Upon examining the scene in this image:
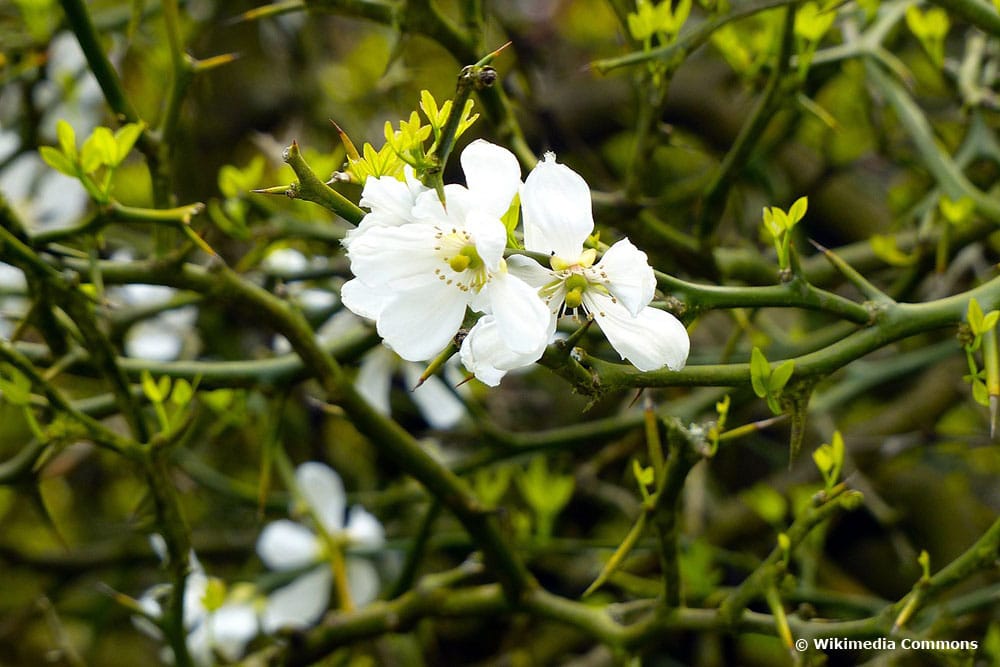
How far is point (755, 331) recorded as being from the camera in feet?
5.20

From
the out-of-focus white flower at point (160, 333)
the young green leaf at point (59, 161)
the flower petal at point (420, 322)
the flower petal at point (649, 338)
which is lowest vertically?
the out-of-focus white flower at point (160, 333)

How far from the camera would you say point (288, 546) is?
5.54 feet

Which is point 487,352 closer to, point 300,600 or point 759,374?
point 759,374

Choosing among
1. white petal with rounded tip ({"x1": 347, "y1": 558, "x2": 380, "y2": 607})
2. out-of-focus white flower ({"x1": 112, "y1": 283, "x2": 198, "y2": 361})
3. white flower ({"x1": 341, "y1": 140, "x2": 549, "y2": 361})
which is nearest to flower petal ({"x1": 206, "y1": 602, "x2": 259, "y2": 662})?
white petal with rounded tip ({"x1": 347, "y1": 558, "x2": 380, "y2": 607})

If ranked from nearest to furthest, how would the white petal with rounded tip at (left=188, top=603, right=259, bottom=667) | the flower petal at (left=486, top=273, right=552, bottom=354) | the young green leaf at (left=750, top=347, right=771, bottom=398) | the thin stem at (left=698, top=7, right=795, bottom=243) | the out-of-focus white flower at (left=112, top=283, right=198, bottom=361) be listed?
the flower petal at (left=486, top=273, right=552, bottom=354) → the young green leaf at (left=750, top=347, right=771, bottom=398) → the thin stem at (left=698, top=7, right=795, bottom=243) → the white petal with rounded tip at (left=188, top=603, right=259, bottom=667) → the out-of-focus white flower at (left=112, top=283, right=198, bottom=361)

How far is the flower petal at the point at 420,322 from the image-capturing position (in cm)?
64

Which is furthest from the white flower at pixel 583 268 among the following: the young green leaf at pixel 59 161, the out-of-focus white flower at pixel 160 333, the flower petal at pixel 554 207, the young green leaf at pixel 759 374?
the out-of-focus white flower at pixel 160 333

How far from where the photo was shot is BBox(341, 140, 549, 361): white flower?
62 centimetres

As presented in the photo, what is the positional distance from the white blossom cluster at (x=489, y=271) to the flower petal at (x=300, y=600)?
1.14m

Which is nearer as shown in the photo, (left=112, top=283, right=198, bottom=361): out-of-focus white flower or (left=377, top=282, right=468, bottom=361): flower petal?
(left=377, top=282, right=468, bottom=361): flower petal

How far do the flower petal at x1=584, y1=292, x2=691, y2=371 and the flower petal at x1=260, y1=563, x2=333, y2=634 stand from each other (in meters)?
1.16

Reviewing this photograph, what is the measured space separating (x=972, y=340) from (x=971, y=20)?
0.40 m

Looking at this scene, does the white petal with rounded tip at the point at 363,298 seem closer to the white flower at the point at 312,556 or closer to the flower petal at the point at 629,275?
the flower petal at the point at 629,275

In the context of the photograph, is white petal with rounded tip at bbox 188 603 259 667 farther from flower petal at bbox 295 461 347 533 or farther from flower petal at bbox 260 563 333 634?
flower petal at bbox 295 461 347 533
